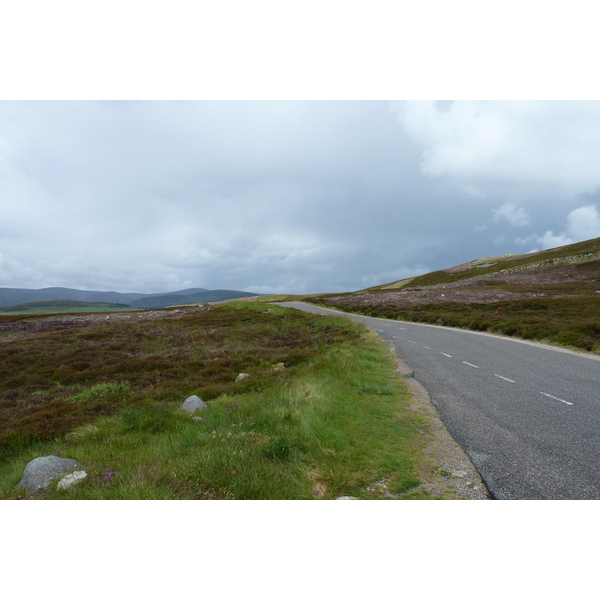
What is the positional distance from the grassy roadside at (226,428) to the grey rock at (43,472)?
210mm

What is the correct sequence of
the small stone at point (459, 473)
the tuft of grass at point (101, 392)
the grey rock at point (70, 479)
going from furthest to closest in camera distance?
the tuft of grass at point (101, 392) → the small stone at point (459, 473) → the grey rock at point (70, 479)

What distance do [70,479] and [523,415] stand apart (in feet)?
33.7

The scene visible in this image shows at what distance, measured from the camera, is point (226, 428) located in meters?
7.66

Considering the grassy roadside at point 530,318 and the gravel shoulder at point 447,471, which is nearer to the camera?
the gravel shoulder at point 447,471

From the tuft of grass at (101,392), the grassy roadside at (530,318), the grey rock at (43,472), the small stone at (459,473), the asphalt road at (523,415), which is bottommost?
the tuft of grass at (101,392)

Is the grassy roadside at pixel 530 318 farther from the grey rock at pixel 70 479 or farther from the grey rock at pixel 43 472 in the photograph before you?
the grey rock at pixel 43 472

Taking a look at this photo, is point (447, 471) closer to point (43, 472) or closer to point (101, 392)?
point (43, 472)

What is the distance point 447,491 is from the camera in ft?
17.3

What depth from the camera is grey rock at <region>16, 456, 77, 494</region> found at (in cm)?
560

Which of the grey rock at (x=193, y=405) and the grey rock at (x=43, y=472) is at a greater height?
the grey rock at (x=43, y=472)

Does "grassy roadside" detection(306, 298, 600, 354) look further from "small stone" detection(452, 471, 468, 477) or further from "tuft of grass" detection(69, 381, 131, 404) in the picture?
"tuft of grass" detection(69, 381, 131, 404)

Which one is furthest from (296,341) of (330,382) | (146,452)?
(146,452)

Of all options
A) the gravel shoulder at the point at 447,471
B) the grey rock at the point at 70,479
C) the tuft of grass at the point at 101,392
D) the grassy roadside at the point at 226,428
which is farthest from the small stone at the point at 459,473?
the tuft of grass at the point at 101,392

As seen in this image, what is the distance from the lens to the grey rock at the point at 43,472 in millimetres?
5602
